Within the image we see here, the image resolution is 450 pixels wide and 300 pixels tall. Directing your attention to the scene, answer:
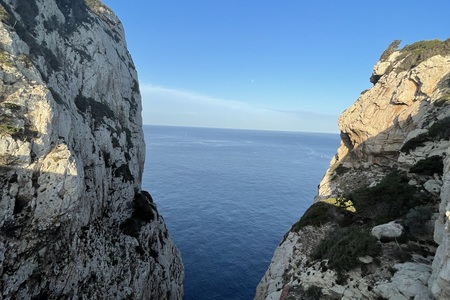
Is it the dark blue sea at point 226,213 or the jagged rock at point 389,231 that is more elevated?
the jagged rock at point 389,231

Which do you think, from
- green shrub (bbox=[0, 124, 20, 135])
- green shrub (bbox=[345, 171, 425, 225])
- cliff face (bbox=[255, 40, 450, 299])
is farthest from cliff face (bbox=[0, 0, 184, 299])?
green shrub (bbox=[345, 171, 425, 225])

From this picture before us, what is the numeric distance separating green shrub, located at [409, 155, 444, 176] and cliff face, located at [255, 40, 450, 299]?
0.08 meters

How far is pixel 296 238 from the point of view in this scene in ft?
86.4

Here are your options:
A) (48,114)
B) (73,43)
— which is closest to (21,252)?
(48,114)

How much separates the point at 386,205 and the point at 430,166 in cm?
508

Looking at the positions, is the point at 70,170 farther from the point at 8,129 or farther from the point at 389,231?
the point at 389,231

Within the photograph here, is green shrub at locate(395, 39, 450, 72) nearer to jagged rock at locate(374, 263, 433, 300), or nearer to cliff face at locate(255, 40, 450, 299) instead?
cliff face at locate(255, 40, 450, 299)

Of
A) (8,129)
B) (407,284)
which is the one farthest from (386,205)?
(8,129)

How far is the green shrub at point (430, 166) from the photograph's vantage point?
22.4 meters

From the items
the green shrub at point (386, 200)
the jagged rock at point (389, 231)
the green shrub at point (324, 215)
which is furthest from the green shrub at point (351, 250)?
the green shrub at point (324, 215)

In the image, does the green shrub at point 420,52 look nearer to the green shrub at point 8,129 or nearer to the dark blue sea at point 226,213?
the dark blue sea at point 226,213

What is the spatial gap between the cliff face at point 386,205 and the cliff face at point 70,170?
17491 mm

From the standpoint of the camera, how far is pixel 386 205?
23.4 m

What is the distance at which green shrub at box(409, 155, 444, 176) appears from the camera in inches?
882
